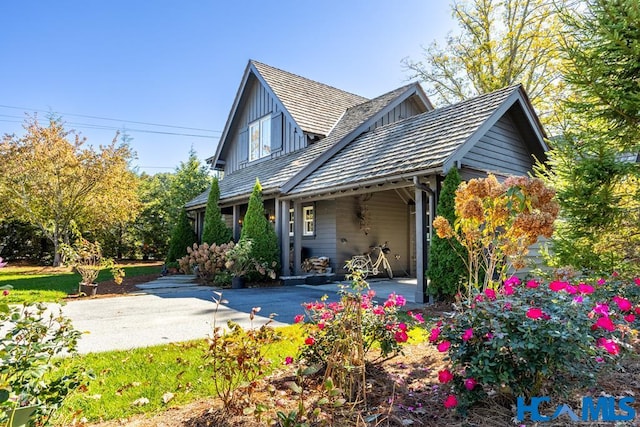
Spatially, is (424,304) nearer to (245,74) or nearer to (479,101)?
(479,101)

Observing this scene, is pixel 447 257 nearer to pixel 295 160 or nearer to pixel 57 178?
pixel 295 160

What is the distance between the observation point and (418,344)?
4.15 meters

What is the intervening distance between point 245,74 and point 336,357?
14231 mm

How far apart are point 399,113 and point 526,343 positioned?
11.8 meters

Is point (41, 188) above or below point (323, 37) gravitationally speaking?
below

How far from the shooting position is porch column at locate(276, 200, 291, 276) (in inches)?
414

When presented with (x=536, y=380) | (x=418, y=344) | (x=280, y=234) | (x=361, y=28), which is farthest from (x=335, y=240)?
(x=536, y=380)

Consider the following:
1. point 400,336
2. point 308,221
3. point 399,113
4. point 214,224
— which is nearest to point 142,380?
point 400,336

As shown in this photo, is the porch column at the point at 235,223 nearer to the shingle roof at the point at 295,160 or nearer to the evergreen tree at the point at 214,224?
Result: the evergreen tree at the point at 214,224

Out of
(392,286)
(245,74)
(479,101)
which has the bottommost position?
(392,286)

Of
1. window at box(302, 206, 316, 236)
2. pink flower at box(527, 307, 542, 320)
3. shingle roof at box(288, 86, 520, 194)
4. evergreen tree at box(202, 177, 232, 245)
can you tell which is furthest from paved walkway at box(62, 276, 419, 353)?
pink flower at box(527, 307, 542, 320)

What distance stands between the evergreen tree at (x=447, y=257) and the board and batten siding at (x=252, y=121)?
7.18m

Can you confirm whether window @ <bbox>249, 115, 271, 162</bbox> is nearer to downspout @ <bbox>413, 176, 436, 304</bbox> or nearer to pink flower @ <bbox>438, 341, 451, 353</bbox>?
downspout @ <bbox>413, 176, 436, 304</bbox>

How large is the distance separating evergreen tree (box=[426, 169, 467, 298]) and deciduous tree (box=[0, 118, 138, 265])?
1431 centimetres
